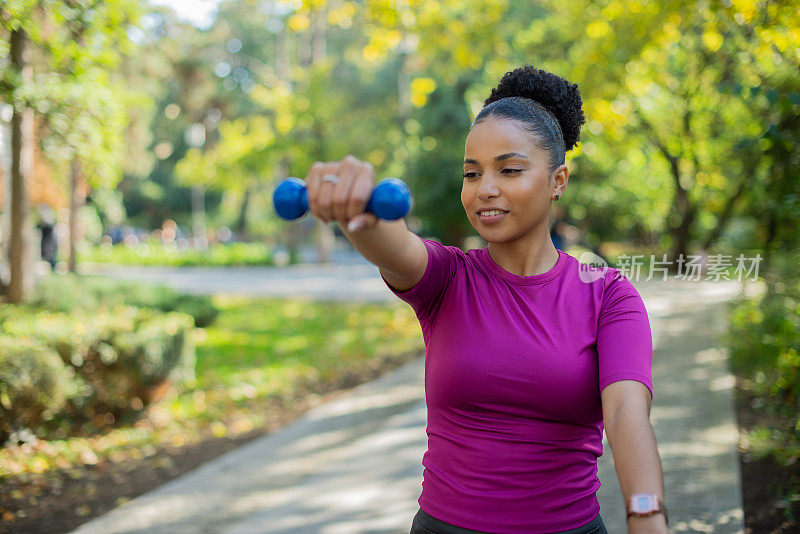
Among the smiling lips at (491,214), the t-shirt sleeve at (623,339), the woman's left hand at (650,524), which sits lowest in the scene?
the woman's left hand at (650,524)

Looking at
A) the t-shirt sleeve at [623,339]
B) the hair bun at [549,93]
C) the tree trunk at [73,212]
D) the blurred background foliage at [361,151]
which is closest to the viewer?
the t-shirt sleeve at [623,339]

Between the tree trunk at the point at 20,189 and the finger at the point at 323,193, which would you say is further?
the tree trunk at the point at 20,189

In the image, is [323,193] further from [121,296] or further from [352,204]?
[121,296]

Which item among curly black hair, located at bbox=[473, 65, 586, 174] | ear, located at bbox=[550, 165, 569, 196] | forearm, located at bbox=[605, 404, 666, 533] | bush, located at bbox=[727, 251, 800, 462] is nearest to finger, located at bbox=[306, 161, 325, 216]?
curly black hair, located at bbox=[473, 65, 586, 174]

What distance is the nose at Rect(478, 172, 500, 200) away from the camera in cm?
159

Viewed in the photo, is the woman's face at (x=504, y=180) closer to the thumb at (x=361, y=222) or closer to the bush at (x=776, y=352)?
the thumb at (x=361, y=222)

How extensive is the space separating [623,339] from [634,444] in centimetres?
23

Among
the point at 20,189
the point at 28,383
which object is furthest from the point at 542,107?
the point at 20,189

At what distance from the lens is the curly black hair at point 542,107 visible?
1670mm

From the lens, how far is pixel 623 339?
5.12ft

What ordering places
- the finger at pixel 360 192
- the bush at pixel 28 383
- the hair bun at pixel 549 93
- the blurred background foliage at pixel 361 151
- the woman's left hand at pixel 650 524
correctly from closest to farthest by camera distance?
the finger at pixel 360 192 → the woman's left hand at pixel 650 524 → the hair bun at pixel 549 93 → the bush at pixel 28 383 → the blurred background foliage at pixel 361 151

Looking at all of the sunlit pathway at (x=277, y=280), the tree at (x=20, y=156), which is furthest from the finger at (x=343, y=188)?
the sunlit pathway at (x=277, y=280)

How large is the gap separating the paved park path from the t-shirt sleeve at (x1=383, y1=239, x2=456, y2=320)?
8.68 ft

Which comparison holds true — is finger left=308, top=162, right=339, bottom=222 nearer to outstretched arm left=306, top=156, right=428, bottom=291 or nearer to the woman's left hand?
outstretched arm left=306, top=156, right=428, bottom=291
